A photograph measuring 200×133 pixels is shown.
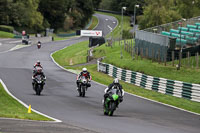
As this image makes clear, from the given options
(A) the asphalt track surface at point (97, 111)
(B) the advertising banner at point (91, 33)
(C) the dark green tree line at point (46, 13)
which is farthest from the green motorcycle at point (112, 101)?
(C) the dark green tree line at point (46, 13)

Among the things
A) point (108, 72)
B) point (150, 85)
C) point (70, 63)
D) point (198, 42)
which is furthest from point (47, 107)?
point (70, 63)

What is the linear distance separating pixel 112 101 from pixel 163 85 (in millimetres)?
15554

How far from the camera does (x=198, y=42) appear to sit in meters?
47.7

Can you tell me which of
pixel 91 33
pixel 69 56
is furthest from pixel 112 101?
pixel 91 33

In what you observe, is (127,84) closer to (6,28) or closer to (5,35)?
(5,35)

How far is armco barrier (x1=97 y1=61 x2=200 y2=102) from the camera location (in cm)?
3031

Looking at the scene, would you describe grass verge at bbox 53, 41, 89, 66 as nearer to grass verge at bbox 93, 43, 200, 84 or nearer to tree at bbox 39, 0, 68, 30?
grass verge at bbox 93, 43, 200, 84

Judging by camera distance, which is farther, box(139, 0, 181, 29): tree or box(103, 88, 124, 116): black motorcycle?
box(139, 0, 181, 29): tree

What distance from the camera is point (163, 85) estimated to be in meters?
34.2

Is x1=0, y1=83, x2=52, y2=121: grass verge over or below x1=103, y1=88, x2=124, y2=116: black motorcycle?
below

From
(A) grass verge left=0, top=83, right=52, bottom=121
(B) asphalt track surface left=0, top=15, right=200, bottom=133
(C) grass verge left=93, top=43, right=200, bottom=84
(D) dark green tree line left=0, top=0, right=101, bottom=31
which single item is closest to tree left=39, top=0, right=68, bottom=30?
(D) dark green tree line left=0, top=0, right=101, bottom=31

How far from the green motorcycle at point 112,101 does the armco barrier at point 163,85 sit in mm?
11535

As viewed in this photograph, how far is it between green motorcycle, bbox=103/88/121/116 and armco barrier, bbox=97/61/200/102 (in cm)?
1154

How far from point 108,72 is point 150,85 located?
38.5 feet
